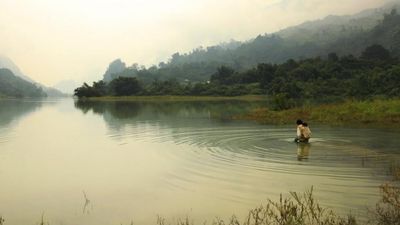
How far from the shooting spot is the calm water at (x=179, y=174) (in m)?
11.7

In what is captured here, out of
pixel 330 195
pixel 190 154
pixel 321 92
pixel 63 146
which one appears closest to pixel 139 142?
pixel 63 146

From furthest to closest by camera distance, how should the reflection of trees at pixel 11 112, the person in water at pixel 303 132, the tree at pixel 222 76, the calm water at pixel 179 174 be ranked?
the tree at pixel 222 76 < the reflection of trees at pixel 11 112 < the person in water at pixel 303 132 < the calm water at pixel 179 174

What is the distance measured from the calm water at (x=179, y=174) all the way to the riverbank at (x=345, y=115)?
6780mm

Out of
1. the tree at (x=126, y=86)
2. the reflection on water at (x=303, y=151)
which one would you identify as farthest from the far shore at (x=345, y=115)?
the tree at (x=126, y=86)

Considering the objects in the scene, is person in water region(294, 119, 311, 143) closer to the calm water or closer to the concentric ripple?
A: the concentric ripple

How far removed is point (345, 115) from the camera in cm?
3766

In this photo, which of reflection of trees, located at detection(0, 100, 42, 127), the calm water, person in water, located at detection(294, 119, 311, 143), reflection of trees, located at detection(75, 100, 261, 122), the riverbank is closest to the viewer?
the calm water

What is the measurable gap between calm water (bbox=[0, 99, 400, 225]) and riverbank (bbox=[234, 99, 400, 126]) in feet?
22.2

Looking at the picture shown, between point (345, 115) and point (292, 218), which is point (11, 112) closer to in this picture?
point (345, 115)

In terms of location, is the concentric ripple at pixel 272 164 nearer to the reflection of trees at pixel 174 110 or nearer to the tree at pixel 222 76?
the reflection of trees at pixel 174 110

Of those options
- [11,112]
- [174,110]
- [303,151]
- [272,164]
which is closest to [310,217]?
[272,164]

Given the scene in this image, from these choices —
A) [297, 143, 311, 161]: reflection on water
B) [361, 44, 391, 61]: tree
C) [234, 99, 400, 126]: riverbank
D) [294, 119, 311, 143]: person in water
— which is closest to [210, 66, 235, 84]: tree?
[361, 44, 391, 61]: tree

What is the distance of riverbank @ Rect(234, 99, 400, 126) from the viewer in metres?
35.3

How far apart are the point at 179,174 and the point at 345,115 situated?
2494 cm
